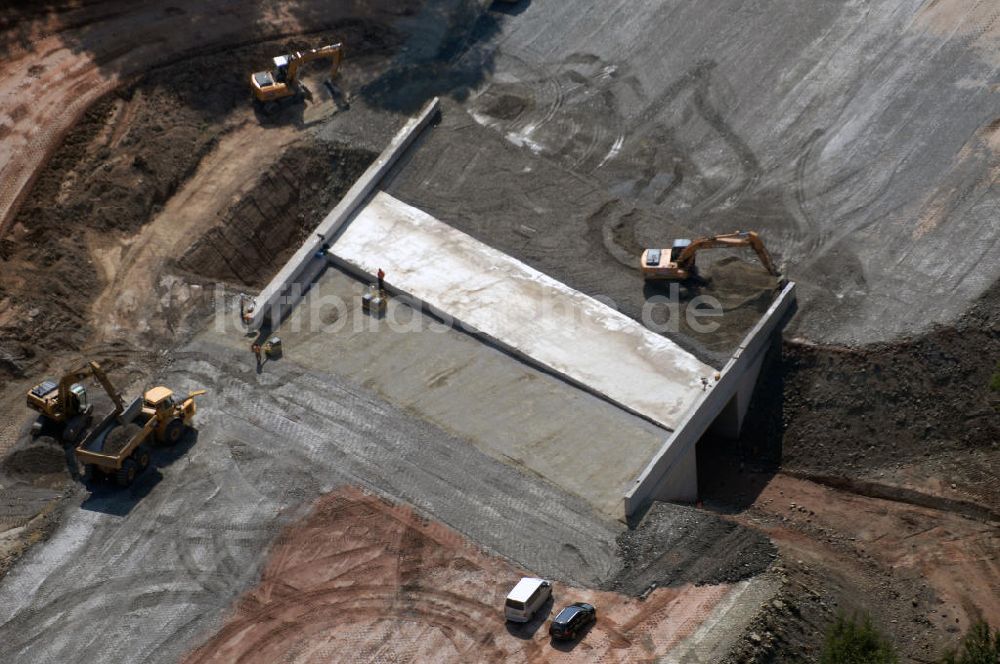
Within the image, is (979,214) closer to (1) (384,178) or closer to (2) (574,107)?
(2) (574,107)

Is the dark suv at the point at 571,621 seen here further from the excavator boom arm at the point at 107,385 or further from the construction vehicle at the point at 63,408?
the construction vehicle at the point at 63,408

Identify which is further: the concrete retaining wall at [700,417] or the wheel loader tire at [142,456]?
the wheel loader tire at [142,456]

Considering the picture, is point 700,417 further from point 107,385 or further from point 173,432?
point 107,385

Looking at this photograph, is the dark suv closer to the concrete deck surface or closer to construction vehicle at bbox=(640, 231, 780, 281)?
the concrete deck surface

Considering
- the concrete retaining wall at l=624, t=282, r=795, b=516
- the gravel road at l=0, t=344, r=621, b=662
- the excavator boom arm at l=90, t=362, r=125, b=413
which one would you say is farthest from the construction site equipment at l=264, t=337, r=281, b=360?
the concrete retaining wall at l=624, t=282, r=795, b=516

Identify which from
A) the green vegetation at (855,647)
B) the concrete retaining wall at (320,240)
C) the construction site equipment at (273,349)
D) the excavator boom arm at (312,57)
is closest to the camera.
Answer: the green vegetation at (855,647)

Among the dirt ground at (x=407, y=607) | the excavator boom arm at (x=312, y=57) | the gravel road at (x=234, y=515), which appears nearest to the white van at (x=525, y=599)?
the dirt ground at (x=407, y=607)

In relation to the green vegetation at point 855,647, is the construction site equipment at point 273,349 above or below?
above
